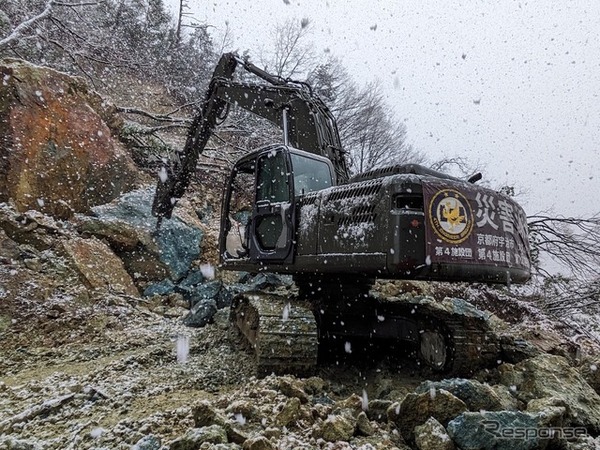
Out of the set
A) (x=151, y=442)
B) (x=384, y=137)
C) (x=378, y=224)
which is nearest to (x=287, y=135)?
(x=378, y=224)

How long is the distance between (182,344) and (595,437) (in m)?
3.36

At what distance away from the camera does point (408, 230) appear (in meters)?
2.67

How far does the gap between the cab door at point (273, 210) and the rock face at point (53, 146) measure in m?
3.71

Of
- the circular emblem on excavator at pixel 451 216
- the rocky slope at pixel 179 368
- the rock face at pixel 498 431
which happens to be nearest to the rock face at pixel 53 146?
the rocky slope at pixel 179 368

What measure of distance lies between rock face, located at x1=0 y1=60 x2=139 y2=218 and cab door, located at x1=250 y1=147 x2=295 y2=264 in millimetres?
3706

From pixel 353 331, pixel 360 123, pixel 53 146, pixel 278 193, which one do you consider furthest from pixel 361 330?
pixel 360 123

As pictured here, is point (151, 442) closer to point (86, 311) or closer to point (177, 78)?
point (86, 311)

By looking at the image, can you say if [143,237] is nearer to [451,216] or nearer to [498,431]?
[451,216]

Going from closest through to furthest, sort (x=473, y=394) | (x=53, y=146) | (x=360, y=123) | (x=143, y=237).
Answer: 1. (x=473, y=394)
2. (x=53, y=146)
3. (x=143, y=237)
4. (x=360, y=123)

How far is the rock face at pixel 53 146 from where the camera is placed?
6047mm

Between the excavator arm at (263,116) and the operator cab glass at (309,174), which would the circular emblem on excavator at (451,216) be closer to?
the operator cab glass at (309,174)

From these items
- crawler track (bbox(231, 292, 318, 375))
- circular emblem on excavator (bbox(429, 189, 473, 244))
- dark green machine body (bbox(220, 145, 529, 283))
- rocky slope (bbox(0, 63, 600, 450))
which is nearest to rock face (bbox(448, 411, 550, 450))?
rocky slope (bbox(0, 63, 600, 450))

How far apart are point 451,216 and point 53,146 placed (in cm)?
630

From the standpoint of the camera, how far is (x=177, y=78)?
18.6 metres
